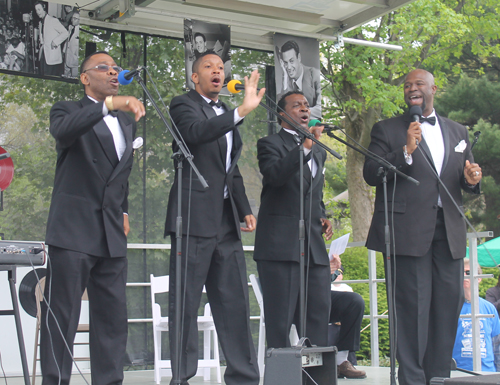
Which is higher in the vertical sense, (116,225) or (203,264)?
(116,225)

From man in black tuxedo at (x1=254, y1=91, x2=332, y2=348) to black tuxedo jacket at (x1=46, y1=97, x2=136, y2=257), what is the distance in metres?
0.99

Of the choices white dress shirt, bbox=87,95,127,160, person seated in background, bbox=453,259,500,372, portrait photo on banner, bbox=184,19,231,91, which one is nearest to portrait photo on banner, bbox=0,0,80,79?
portrait photo on banner, bbox=184,19,231,91

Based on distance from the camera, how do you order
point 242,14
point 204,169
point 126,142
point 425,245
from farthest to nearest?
point 242,14 → point 425,245 → point 204,169 → point 126,142

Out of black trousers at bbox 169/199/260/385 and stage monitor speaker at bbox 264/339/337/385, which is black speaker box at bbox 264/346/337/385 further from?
black trousers at bbox 169/199/260/385

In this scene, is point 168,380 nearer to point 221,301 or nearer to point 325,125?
point 221,301

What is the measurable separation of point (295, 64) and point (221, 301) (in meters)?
3.24

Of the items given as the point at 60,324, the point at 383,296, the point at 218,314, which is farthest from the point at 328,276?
the point at 383,296

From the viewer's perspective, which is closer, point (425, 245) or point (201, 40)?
point (425, 245)

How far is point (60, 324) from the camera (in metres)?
3.15

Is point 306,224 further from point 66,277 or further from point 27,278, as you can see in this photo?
point 27,278

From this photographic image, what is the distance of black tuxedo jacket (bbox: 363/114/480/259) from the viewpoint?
12.3ft

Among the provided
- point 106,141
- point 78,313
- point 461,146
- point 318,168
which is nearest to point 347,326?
point 318,168

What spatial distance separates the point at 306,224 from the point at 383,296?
694 centimetres

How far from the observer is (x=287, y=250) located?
3.90 metres
